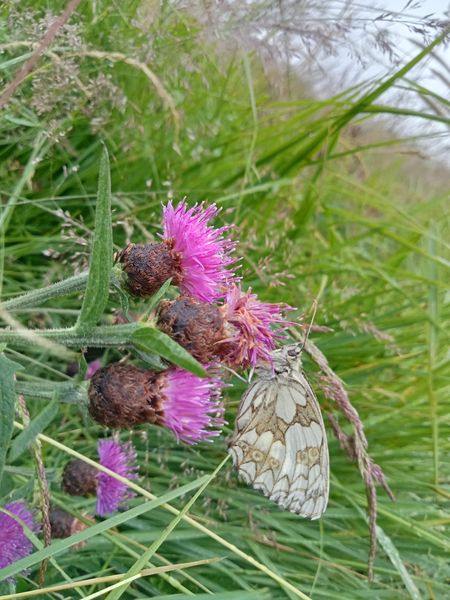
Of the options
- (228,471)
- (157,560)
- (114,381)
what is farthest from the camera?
(228,471)

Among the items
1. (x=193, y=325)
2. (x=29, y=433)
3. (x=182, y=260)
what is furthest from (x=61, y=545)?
(x=182, y=260)

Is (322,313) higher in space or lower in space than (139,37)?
lower

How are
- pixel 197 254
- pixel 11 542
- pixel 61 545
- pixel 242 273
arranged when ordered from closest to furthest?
pixel 61 545 → pixel 197 254 → pixel 11 542 → pixel 242 273

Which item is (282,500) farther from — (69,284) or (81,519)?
(69,284)

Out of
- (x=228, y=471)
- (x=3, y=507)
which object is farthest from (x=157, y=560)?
(x=3, y=507)

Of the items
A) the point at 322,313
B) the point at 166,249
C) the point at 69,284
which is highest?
the point at 322,313

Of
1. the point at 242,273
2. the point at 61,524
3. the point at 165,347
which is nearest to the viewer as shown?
the point at 165,347

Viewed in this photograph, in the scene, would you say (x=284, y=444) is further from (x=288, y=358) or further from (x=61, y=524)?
(x=61, y=524)
